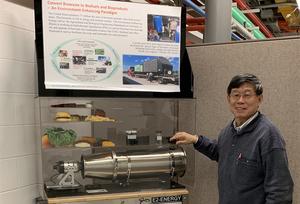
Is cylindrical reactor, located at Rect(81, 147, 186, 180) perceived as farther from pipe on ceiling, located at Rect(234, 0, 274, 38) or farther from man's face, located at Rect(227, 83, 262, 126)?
pipe on ceiling, located at Rect(234, 0, 274, 38)

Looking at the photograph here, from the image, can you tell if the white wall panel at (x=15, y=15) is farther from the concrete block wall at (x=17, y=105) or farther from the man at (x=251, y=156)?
the man at (x=251, y=156)

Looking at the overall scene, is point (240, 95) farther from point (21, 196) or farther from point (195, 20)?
point (195, 20)

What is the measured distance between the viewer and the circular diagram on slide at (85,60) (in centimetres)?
179

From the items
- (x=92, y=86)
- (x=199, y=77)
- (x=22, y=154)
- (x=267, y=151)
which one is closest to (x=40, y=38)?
(x=92, y=86)

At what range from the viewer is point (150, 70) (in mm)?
1988

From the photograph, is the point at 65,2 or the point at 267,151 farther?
the point at 65,2

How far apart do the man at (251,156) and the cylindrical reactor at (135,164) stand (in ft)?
1.01

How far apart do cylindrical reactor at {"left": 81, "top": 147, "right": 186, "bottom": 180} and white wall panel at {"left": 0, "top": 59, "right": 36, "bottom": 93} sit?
0.55 metres

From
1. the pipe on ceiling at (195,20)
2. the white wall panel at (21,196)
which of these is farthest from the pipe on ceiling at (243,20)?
the white wall panel at (21,196)

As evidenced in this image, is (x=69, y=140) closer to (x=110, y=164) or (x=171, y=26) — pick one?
(x=110, y=164)

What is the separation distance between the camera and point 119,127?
2039 mm

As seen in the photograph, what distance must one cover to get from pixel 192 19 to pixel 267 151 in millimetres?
2173

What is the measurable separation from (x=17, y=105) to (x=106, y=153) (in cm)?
58

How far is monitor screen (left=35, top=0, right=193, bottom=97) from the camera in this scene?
1.76 meters
